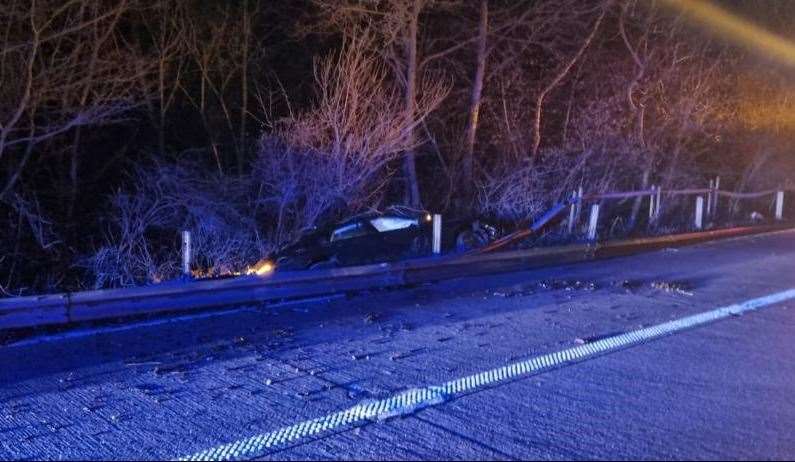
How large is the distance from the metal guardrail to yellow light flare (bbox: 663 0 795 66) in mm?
9590

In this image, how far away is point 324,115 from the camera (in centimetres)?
1391

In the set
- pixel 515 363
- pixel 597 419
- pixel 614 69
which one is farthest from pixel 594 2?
pixel 597 419

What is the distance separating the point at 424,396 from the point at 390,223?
7.28 m

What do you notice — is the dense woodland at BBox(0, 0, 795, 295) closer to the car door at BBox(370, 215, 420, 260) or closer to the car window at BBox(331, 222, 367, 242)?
the car window at BBox(331, 222, 367, 242)

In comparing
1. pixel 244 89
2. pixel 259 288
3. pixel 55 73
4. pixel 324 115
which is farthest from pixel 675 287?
pixel 244 89

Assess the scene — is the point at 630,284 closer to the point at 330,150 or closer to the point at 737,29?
the point at 330,150

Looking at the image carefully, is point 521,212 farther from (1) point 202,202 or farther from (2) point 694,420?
(2) point 694,420

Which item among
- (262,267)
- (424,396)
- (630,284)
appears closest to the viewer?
(424,396)

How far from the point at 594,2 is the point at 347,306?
1327 centimetres

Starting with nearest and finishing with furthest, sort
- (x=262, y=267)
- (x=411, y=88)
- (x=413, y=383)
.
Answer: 1. (x=413, y=383)
2. (x=262, y=267)
3. (x=411, y=88)

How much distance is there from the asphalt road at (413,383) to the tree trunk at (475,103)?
965 cm

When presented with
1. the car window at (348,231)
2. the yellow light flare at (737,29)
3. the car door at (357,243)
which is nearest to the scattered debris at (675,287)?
the car door at (357,243)

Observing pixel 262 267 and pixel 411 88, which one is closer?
pixel 262 267

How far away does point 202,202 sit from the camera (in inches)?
542
